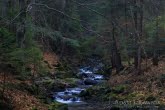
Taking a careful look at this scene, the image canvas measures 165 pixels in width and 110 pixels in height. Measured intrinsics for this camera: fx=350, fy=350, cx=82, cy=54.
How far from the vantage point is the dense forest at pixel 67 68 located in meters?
12.0

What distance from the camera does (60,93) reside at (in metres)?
26.9

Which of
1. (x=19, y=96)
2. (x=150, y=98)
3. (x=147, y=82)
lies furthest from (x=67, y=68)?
(x=19, y=96)

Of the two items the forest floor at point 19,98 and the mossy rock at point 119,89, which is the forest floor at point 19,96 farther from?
the mossy rock at point 119,89

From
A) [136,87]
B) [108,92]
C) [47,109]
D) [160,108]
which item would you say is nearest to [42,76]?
[108,92]

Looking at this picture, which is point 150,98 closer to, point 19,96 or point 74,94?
point 74,94

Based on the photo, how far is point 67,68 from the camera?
133 ft

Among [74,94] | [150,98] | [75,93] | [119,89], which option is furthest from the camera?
Answer: [75,93]

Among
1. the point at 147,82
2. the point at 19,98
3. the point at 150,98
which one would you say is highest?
the point at 19,98

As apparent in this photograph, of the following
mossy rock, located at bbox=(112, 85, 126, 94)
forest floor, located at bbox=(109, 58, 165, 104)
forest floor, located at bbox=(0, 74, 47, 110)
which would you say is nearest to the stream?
mossy rock, located at bbox=(112, 85, 126, 94)

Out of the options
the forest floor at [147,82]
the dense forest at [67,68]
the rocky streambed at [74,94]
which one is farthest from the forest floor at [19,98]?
the forest floor at [147,82]

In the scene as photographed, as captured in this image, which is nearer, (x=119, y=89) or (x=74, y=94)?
(x=119, y=89)

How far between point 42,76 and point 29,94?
10048mm

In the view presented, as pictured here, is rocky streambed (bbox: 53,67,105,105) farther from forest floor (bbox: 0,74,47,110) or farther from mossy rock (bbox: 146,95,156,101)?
mossy rock (bbox: 146,95,156,101)

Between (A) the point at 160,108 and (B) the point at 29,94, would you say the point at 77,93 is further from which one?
(A) the point at 160,108
